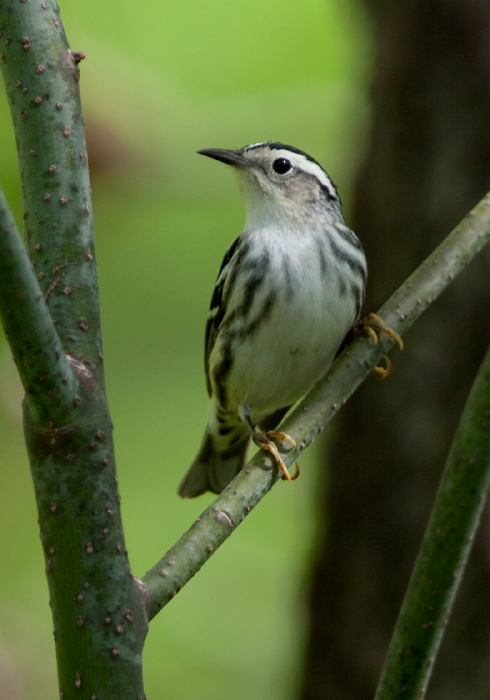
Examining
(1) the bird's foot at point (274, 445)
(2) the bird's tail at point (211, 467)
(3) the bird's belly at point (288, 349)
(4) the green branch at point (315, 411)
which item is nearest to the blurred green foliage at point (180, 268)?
(2) the bird's tail at point (211, 467)

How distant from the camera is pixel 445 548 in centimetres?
249

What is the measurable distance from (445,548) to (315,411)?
1.78ft

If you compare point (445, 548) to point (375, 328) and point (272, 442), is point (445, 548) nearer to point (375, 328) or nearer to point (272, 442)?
point (272, 442)

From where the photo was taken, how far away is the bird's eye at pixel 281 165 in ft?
13.7

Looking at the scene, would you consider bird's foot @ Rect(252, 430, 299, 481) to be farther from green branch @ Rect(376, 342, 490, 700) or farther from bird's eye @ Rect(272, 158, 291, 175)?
bird's eye @ Rect(272, 158, 291, 175)

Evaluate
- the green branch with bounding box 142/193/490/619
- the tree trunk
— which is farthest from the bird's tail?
the green branch with bounding box 142/193/490/619

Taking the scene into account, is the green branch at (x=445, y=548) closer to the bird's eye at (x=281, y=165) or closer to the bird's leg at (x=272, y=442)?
the bird's leg at (x=272, y=442)

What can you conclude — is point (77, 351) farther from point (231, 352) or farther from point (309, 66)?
point (309, 66)

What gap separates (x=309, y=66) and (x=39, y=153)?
10.1ft

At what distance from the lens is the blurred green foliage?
4473 millimetres

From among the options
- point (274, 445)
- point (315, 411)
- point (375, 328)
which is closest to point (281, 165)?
point (375, 328)

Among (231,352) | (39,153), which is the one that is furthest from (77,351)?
(231,352)

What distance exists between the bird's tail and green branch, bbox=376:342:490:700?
1.97 m

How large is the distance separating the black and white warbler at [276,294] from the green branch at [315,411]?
1.43 ft
